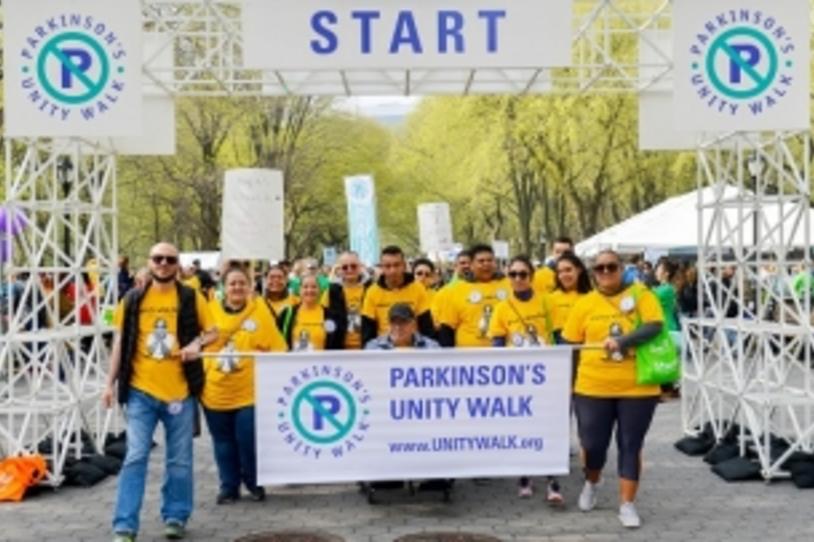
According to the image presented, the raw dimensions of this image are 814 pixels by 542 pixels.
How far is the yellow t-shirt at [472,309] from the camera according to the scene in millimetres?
9367

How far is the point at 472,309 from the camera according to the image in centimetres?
939

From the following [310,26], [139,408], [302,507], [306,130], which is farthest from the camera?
[306,130]

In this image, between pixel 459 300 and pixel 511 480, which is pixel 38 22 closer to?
pixel 459 300

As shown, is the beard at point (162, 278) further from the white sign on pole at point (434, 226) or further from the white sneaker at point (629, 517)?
the white sign on pole at point (434, 226)

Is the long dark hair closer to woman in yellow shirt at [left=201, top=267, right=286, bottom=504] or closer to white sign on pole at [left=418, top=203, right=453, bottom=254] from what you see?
woman in yellow shirt at [left=201, top=267, right=286, bottom=504]

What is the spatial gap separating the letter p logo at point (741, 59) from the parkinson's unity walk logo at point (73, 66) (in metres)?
5.15

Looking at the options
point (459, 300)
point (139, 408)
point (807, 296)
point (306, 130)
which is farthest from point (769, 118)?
point (306, 130)

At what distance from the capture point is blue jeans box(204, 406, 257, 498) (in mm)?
8750

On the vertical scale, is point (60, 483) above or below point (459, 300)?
below

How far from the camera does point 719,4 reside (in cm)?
958

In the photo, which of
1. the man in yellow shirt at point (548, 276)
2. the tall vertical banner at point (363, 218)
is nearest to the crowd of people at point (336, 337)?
the man in yellow shirt at point (548, 276)

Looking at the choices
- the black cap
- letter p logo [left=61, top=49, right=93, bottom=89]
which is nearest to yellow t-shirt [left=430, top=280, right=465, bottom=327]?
the black cap

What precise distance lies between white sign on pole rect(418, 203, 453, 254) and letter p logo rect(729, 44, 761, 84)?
21.0 m

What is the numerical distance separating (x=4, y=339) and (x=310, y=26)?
12.5 ft
